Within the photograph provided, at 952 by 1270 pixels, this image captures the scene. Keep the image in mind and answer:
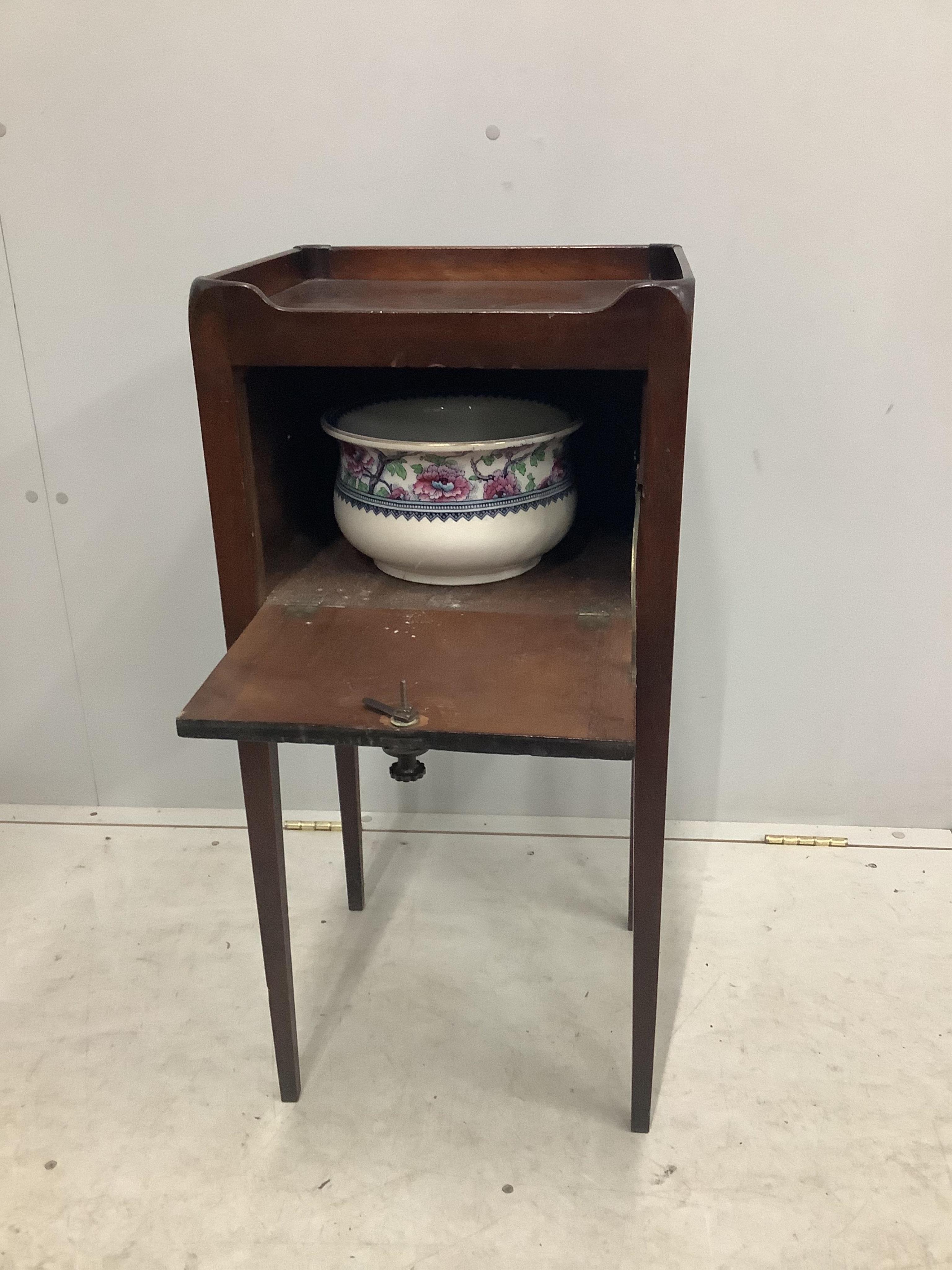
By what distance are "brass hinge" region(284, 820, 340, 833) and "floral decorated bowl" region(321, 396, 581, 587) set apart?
0.68 m

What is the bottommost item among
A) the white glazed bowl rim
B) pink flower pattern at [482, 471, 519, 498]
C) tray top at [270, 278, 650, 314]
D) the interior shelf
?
the interior shelf

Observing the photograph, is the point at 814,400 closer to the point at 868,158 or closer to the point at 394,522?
the point at 868,158

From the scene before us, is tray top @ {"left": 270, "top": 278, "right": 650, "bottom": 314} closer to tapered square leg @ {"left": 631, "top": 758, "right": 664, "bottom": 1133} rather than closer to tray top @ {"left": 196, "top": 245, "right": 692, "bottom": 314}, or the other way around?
tray top @ {"left": 196, "top": 245, "right": 692, "bottom": 314}

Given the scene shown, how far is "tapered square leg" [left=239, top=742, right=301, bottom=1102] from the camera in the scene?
1040 mm

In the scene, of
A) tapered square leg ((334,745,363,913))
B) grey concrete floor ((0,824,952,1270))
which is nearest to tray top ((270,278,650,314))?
tapered square leg ((334,745,363,913))

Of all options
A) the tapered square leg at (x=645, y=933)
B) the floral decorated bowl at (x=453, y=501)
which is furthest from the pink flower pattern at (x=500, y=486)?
the tapered square leg at (x=645, y=933)

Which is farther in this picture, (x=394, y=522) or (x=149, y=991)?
(x=149, y=991)

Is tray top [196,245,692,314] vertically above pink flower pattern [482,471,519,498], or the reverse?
tray top [196,245,692,314]

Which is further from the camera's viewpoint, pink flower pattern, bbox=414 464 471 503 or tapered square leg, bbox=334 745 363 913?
tapered square leg, bbox=334 745 363 913

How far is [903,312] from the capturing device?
1.32 meters

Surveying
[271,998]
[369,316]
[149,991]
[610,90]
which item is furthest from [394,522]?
[149,991]

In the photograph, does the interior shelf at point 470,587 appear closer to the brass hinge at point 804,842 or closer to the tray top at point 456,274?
the tray top at point 456,274

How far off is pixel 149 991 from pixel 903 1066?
906 millimetres

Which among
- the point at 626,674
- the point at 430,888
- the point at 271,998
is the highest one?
the point at 626,674
